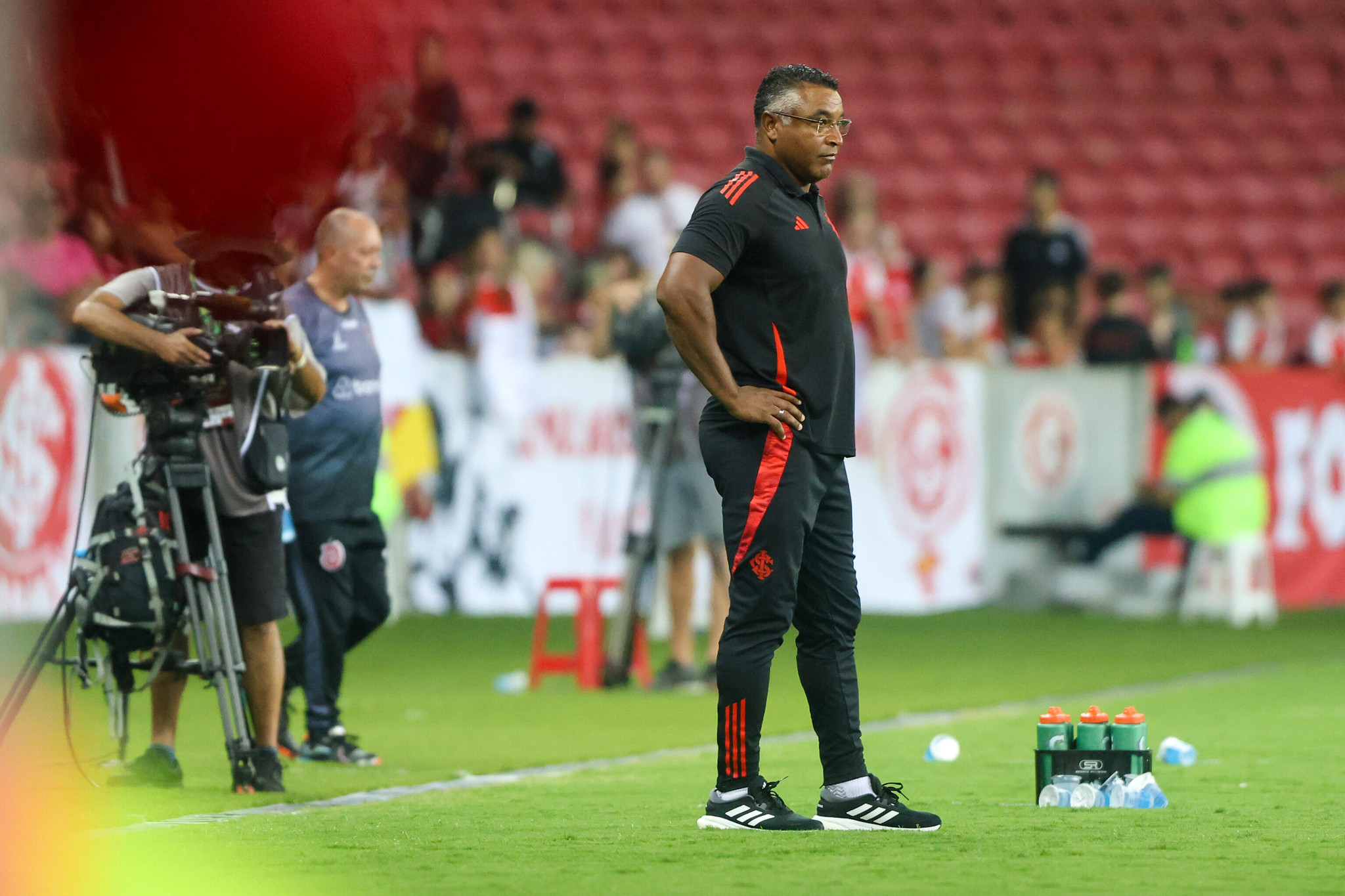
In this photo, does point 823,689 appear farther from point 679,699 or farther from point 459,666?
point 459,666

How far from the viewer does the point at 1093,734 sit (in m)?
6.82

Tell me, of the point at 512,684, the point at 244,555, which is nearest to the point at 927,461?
the point at 512,684

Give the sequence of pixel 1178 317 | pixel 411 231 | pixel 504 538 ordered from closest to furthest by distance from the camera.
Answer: pixel 504 538 < pixel 411 231 < pixel 1178 317

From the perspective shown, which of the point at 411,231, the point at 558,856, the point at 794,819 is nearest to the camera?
the point at 558,856

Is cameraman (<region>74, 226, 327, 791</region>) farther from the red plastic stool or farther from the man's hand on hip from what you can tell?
the red plastic stool

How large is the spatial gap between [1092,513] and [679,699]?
588 centimetres

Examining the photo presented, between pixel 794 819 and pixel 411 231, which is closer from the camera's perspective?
pixel 794 819

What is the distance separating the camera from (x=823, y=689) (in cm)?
645

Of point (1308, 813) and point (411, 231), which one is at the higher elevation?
point (411, 231)

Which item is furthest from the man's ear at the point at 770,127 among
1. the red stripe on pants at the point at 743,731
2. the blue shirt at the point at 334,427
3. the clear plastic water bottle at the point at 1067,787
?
the blue shirt at the point at 334,427

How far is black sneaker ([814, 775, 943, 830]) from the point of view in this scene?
6344 millimetres

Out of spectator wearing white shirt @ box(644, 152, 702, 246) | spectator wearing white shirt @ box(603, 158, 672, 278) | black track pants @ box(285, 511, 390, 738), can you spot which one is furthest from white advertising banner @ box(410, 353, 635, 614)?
black track pants @ box(285, 511, 390, 738)

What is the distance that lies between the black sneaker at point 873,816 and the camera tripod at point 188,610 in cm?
211

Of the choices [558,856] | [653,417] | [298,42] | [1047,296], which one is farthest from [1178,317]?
[558,856]
